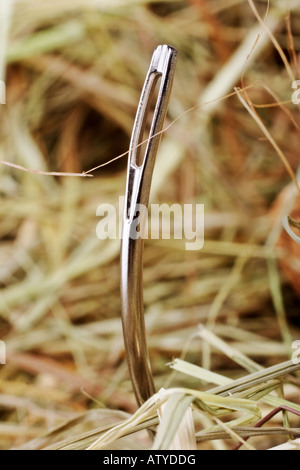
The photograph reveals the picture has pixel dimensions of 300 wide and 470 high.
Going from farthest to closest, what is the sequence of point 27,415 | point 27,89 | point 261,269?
1. point 27,89
2. point 261,269
3. point 27,415

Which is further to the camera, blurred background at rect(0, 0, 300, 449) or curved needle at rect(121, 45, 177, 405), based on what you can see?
blurred background at rect(0, 0, 300, 449)

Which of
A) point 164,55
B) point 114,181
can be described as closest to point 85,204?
point 114,181

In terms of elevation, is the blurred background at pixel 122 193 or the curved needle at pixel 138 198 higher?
the blurred background at pixel 122 193

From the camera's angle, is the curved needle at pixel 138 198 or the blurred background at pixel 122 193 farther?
the blurred background at pixel 122 193

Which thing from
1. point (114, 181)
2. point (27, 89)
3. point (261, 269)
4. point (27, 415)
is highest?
point (27, 89)

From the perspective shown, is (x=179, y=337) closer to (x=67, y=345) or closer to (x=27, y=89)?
(x=67, y=345)
